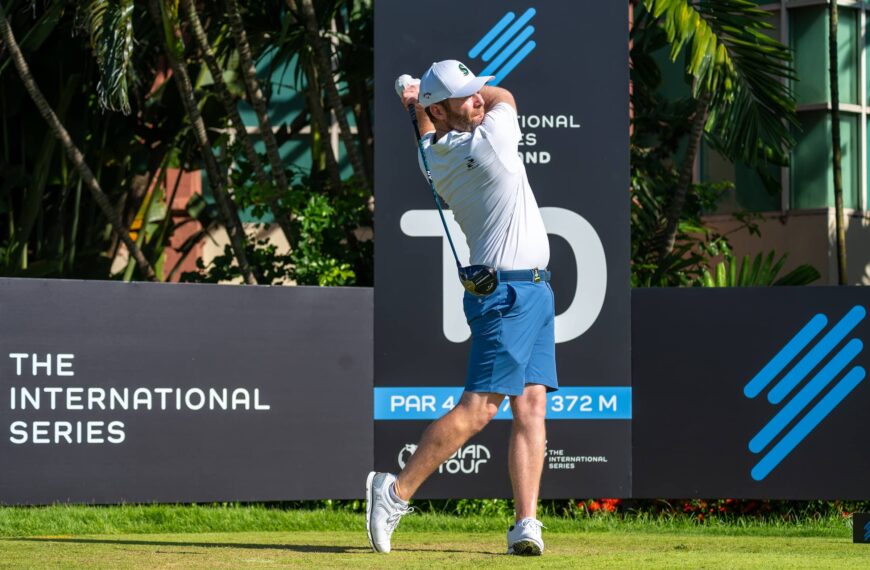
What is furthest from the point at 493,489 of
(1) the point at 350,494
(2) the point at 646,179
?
(2) the point at 646,179

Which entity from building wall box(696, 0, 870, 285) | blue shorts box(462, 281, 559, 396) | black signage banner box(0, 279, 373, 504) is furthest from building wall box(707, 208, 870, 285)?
blue shorts box(462, 281, 559, 396)

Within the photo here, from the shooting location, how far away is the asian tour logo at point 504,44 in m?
7.25

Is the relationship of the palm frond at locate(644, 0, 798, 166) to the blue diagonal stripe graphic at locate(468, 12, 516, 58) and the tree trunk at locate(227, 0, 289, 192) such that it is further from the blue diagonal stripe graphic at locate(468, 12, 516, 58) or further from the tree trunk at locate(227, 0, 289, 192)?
the tree trunk at locate(227, 0, 289, 192)

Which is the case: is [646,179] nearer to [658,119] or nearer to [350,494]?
[658,119]

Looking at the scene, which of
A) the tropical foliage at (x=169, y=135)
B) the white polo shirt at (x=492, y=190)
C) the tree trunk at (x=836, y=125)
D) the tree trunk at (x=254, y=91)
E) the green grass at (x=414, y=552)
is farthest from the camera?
the tree trunk at (x=836, y=125)

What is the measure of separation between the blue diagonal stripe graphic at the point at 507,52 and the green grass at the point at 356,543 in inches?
94.9

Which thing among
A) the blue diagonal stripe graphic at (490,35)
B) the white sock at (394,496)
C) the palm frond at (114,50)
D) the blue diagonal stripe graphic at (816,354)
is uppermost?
the palm frond at (114,50)

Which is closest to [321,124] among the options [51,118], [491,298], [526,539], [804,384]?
[51,118]

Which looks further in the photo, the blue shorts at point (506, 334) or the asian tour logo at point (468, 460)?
the asian tour logo at point (468, 460)

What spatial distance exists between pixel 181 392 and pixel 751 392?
3.05m

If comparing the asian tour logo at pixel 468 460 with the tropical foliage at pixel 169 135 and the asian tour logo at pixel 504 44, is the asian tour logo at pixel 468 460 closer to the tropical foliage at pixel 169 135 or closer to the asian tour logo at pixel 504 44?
the asian tour logo at pixel 504 44

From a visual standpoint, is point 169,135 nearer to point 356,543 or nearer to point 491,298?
point 356,543

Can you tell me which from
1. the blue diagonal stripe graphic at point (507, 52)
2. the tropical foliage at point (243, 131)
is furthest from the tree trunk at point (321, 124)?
the blue diagonal stripe graphic at point (507, 52)

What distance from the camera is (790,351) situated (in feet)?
24.5
